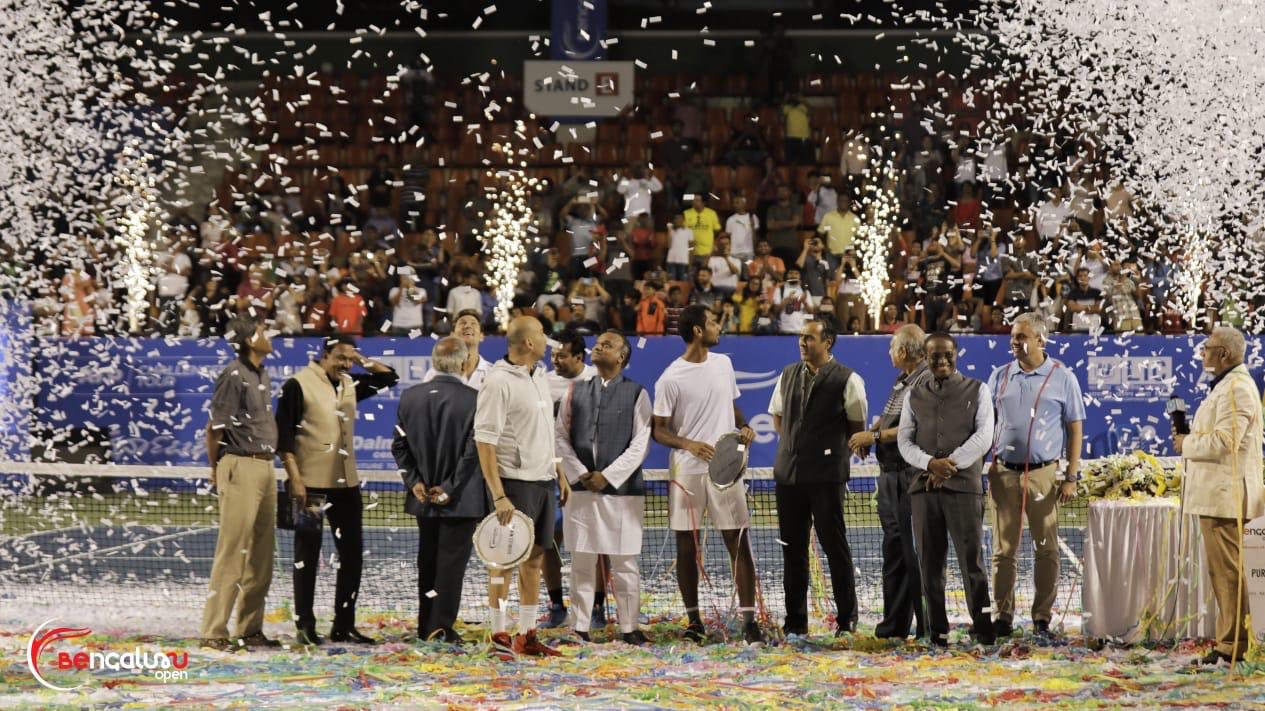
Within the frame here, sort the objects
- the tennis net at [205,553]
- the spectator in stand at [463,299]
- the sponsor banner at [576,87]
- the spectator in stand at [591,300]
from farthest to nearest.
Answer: the sponsor banner at [576,87]
the spectator in stand at [463,299]
the spectator in stand at [591,300]
the tennis net at [205,553]

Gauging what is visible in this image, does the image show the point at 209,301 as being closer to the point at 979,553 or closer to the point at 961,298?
the point at 961,298

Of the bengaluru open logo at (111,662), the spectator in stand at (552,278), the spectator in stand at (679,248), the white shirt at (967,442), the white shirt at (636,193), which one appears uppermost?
the white shirt at (636,193)

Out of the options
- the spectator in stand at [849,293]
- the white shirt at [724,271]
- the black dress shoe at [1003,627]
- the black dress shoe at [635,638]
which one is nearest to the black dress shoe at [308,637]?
the black dress shoe at [635,638]

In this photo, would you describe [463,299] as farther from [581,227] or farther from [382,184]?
[382,184]

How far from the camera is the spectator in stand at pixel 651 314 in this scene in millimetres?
18562

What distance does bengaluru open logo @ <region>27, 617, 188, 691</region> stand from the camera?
8312 millimetres

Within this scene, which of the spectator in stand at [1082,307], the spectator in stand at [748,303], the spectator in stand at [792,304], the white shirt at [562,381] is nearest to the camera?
the white shirt at [562,381]

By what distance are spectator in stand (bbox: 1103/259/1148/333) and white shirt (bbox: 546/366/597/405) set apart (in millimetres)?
9464

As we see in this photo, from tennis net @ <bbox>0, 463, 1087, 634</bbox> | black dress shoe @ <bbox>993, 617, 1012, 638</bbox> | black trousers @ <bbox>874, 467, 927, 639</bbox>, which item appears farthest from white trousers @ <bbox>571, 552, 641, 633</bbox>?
black dress shoe @ <bbox>993, 617, 1012, 638</bbox>

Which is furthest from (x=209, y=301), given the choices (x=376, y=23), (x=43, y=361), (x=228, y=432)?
(x=228, y=432)

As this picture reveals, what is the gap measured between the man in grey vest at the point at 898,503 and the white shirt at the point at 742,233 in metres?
10.9

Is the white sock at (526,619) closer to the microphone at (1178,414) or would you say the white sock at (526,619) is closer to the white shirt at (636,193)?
the microphone at (1178,414)

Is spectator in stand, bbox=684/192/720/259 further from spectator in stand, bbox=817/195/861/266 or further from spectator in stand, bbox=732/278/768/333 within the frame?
spectator in stand, bbox=732/278/768/333

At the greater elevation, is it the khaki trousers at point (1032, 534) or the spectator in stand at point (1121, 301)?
the spectator in stand at point (1121, 301)
